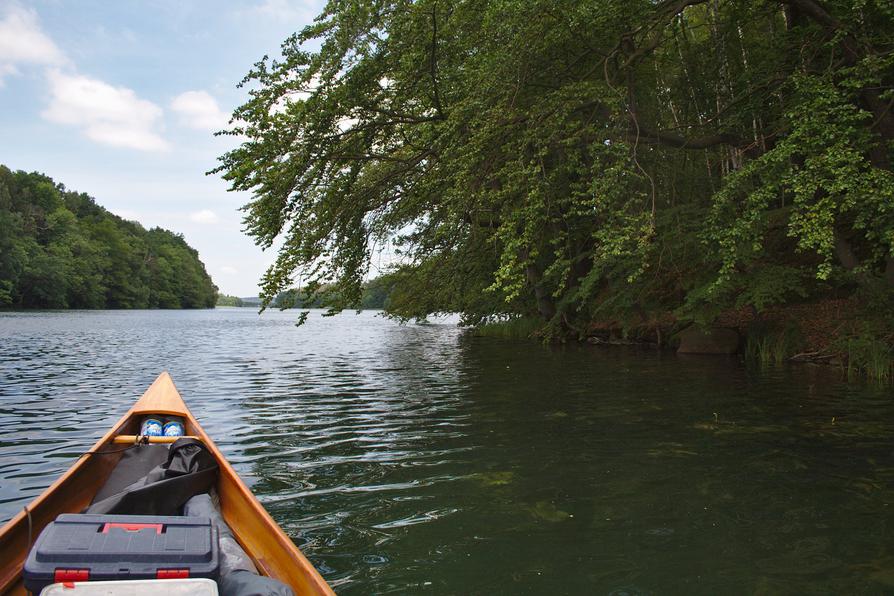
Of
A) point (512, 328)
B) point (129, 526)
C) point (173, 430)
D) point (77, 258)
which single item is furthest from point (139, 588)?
point (77, 258)

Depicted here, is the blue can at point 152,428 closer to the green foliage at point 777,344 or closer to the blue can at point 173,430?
the blue can at point 173,430

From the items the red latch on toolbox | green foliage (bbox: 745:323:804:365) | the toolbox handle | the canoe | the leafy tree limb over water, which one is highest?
the leafy tree limb over water

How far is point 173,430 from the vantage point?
5.75 meters

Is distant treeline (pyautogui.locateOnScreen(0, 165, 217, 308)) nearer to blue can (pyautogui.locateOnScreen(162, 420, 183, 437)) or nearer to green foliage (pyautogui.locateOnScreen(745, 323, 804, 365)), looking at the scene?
blue can (pyautogui.locateOnScreen(162, 420, 183, 437))

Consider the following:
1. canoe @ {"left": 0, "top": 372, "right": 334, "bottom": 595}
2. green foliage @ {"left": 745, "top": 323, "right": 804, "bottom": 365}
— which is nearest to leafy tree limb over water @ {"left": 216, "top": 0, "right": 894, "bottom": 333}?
green foliage @ {"left": 745, "top": 323, "right": 804, "bottom": 365}

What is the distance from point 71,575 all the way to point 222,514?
61.6 inches

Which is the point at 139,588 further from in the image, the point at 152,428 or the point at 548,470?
the point at 548,470

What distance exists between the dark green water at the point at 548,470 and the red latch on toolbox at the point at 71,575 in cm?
141

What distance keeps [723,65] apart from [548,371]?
7800 mm

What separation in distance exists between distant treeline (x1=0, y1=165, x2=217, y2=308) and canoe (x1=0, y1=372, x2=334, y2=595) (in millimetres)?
66144

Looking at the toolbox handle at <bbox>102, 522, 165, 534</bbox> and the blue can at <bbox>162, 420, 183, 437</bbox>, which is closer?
the toolbox handle at <bbox>102, 522, 165, 534</bbox>

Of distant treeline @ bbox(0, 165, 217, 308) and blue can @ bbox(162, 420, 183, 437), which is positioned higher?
distant treeline @ bbox(0, 165, 217, 308)

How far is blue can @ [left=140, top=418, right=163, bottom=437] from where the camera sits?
5688mm

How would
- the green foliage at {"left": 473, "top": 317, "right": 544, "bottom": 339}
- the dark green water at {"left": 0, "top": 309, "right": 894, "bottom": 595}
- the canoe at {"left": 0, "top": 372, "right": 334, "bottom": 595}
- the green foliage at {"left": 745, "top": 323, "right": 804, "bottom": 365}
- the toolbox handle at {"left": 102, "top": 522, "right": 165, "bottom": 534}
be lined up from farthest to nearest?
the green foliage at {"left": 473, "top": 317, "right": 544, "bottom": 339}
the green foliage at {"left": 745, "top": 323, "right": 804, "bottom": 365}
the dark green water at {"left": 0, "top": 309, "right": 894, "bottom": 595}
the canoe at {"left": 0, "top": 372, "right": 334, "bottom": 595}
the toolbox handle at {"left": 102, "top": 522, "right": 165, "bottom": 534}
